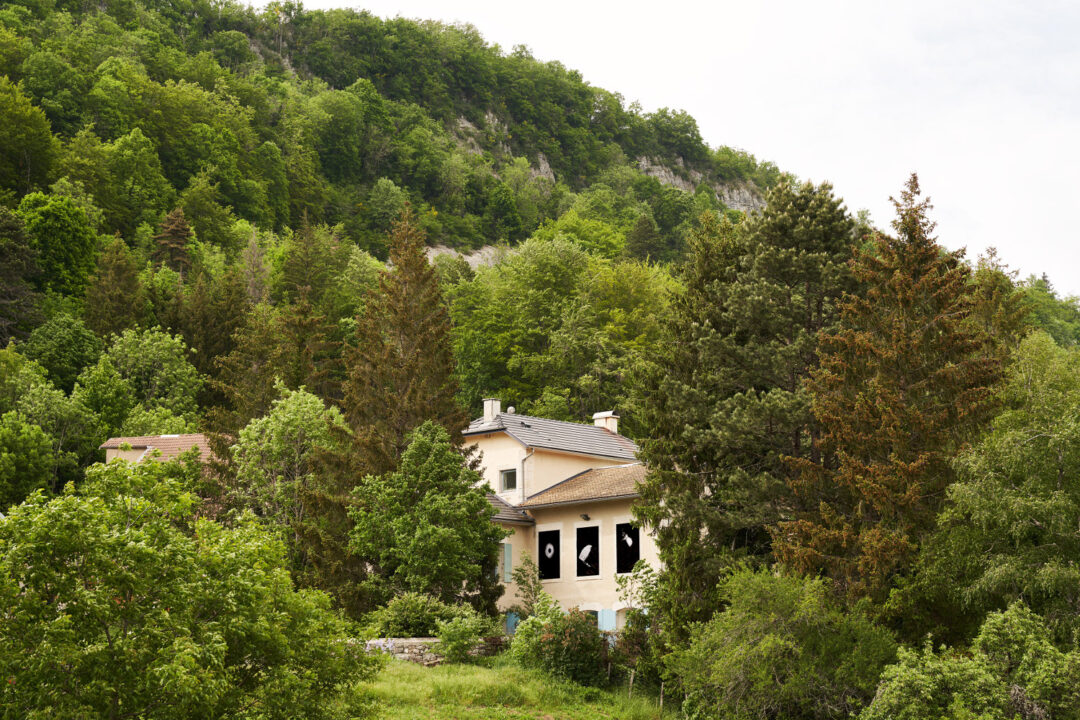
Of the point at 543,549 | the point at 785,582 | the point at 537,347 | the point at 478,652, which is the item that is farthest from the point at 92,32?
the point at 785,582

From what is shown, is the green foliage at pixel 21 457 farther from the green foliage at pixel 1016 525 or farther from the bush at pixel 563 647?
the green foliage at pixel 1016 525

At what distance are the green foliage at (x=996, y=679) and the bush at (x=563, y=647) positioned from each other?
980 centimetres

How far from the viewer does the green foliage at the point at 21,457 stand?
44.1m

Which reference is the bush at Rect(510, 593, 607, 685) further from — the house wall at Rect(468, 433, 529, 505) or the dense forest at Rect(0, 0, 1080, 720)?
the house wall at Rect(468, 433, 529, 505)

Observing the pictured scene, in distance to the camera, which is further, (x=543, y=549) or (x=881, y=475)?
(x=543, y=549)

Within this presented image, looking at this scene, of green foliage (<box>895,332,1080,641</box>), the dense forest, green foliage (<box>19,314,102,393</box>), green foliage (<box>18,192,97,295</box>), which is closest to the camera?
the dense forest

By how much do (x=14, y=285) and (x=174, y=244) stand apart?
833 inches

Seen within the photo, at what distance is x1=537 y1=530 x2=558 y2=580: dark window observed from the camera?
38344mm

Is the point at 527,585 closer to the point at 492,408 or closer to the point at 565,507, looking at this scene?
the point at 565,507

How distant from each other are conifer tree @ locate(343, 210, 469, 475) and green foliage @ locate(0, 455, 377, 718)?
19.2 m

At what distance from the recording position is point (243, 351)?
161 ft

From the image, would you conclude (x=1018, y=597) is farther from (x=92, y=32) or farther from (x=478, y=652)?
(x=92, y=32)

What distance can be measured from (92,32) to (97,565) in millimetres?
102319

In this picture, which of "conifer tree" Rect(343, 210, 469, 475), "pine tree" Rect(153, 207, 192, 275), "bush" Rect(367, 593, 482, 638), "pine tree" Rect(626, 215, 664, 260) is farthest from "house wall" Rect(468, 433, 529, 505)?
"pine tree" Rect(153, 207, 192, 275)
